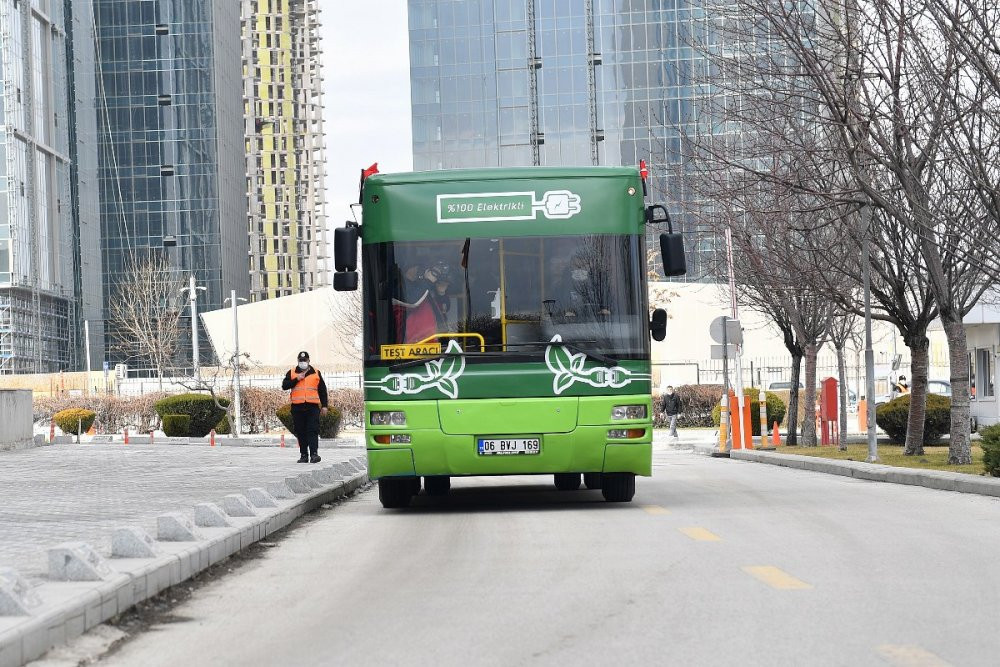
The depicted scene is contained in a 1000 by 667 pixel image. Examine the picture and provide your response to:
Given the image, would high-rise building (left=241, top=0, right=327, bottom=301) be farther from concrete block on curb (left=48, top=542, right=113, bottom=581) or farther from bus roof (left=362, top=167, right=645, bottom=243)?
concrete block on curb (left=48, top=542, right=113, bottom=581)

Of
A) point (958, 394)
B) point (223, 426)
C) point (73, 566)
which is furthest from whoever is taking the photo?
point (223, 426)

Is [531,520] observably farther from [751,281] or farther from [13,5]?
[13,5]

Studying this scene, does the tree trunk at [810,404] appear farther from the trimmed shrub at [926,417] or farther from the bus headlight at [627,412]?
the bus headlight at [627,412]

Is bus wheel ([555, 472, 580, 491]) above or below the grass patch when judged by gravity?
above

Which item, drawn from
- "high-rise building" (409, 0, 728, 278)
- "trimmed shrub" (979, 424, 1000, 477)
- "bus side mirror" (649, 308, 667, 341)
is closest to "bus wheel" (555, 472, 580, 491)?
"bus side mirror" (649, 308, 667, 341)

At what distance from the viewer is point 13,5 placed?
102875 mm

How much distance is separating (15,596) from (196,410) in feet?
131

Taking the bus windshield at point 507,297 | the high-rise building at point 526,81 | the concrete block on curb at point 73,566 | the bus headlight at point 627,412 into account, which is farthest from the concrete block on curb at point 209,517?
the high-rise building at point 526,81

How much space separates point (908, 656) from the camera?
6562 mm

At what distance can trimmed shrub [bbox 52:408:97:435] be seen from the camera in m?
47.8

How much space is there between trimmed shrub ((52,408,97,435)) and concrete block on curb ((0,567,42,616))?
135ft

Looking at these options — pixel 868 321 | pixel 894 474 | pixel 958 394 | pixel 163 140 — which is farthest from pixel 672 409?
pixel 163 140

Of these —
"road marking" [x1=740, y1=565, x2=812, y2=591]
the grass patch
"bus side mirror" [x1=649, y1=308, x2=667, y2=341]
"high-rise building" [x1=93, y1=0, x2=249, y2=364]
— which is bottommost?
the grass patch

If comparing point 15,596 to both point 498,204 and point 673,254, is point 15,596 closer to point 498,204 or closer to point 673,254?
point 498,204
